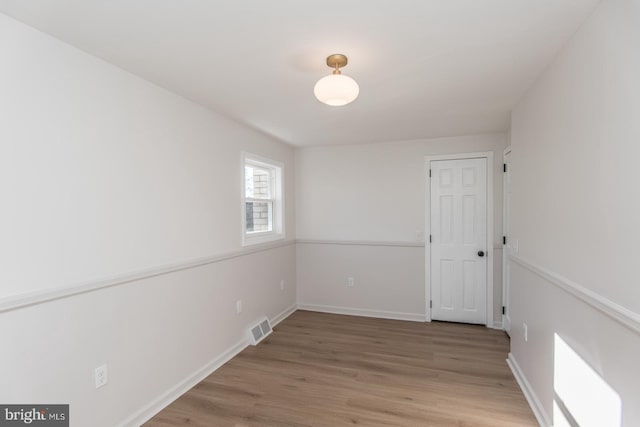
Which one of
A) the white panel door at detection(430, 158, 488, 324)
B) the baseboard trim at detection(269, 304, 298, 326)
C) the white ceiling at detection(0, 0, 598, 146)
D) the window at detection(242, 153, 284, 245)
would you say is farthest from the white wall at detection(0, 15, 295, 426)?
the white panel door at detection(430, 158, 488, 324)

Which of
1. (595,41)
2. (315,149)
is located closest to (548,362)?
(595,41)

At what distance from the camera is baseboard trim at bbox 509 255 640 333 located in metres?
1.22

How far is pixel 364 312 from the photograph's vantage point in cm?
455

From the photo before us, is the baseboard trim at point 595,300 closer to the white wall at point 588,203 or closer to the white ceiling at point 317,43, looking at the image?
the white wall at point 588,203

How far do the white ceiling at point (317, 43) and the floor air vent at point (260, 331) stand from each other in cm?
235

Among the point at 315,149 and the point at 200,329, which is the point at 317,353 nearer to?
the point at 200,329

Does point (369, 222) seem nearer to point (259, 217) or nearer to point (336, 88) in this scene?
point (259, 217)

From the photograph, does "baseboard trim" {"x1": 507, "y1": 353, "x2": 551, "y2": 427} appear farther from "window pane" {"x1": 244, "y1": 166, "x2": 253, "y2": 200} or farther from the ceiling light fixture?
"window pane" {"x1": 244, "y1": 166, "x2": 253, "y2": 200}

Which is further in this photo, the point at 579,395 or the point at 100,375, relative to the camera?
the point at 100,375

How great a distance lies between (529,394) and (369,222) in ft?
8.47

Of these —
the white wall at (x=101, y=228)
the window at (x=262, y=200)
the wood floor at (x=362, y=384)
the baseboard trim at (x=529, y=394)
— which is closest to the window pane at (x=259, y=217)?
the window at (x=262, y=200)

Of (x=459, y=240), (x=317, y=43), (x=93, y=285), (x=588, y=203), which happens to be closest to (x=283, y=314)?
(x=459, y=240)

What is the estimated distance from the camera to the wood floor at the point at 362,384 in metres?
2.28

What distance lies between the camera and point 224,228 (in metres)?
3.21
